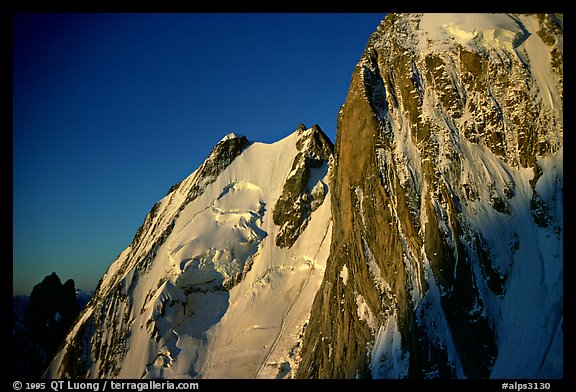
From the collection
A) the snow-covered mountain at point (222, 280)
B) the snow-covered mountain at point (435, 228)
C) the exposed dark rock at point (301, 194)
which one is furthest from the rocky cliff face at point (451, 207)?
the exposed dark rock at point (301, 194)

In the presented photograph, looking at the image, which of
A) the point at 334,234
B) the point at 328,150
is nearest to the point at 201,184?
the point at 328,150

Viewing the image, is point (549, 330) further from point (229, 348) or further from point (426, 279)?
point (229, 348)

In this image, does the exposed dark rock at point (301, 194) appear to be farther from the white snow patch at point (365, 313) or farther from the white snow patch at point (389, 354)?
the white snow patch at point (389, 354)

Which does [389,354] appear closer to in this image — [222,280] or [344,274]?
[344,274]

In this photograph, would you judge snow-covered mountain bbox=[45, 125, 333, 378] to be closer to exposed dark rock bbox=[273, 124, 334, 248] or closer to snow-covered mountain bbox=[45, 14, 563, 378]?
exposed dark rock bbox=[273, 124, 334, 248]

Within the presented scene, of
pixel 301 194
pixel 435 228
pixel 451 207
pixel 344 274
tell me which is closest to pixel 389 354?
pixel 435 228

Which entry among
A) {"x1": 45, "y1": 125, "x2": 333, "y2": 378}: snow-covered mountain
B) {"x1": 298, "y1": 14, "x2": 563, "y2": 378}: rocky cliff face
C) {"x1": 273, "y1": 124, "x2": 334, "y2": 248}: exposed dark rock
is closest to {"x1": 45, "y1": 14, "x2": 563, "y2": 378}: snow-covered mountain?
{"x1": 298, "y1": 14, "x2": 563, "y2": 378}: rocky cliff face
